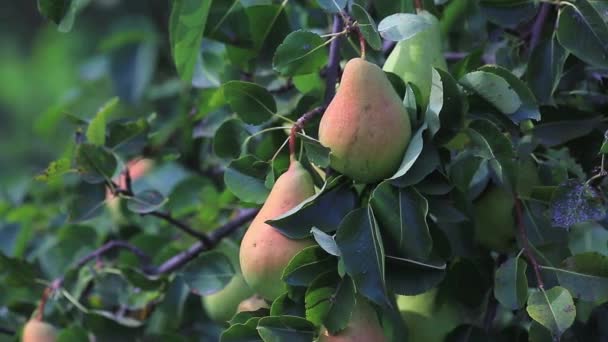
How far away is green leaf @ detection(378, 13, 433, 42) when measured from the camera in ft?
2.94

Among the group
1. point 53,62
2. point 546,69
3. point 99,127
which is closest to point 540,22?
point 546,69

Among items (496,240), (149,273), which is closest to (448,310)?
(496,240)

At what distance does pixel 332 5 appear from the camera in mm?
946

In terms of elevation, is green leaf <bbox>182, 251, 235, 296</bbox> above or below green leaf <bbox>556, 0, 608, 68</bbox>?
below

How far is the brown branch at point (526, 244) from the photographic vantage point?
902 millimetres

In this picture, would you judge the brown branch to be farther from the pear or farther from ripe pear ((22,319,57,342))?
ripe pear ((22,319,57,342))

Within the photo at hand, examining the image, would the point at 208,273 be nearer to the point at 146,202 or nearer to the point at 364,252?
the point at 146,202

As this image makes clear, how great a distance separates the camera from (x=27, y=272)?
125 cm

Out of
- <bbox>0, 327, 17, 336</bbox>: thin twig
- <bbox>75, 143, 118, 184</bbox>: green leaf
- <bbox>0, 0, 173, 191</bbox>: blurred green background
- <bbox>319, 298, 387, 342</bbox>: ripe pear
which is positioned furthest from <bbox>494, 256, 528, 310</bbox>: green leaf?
<bbox>0, 0, 173, 191</bbox>: blurred green background

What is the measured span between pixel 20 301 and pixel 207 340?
25 cm

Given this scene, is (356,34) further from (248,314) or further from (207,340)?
(207,340)

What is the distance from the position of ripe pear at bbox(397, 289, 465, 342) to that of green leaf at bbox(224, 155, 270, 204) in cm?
19

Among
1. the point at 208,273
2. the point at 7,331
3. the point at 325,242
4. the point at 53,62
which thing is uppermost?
the point at 325,242

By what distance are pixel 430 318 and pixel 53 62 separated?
3155mm
